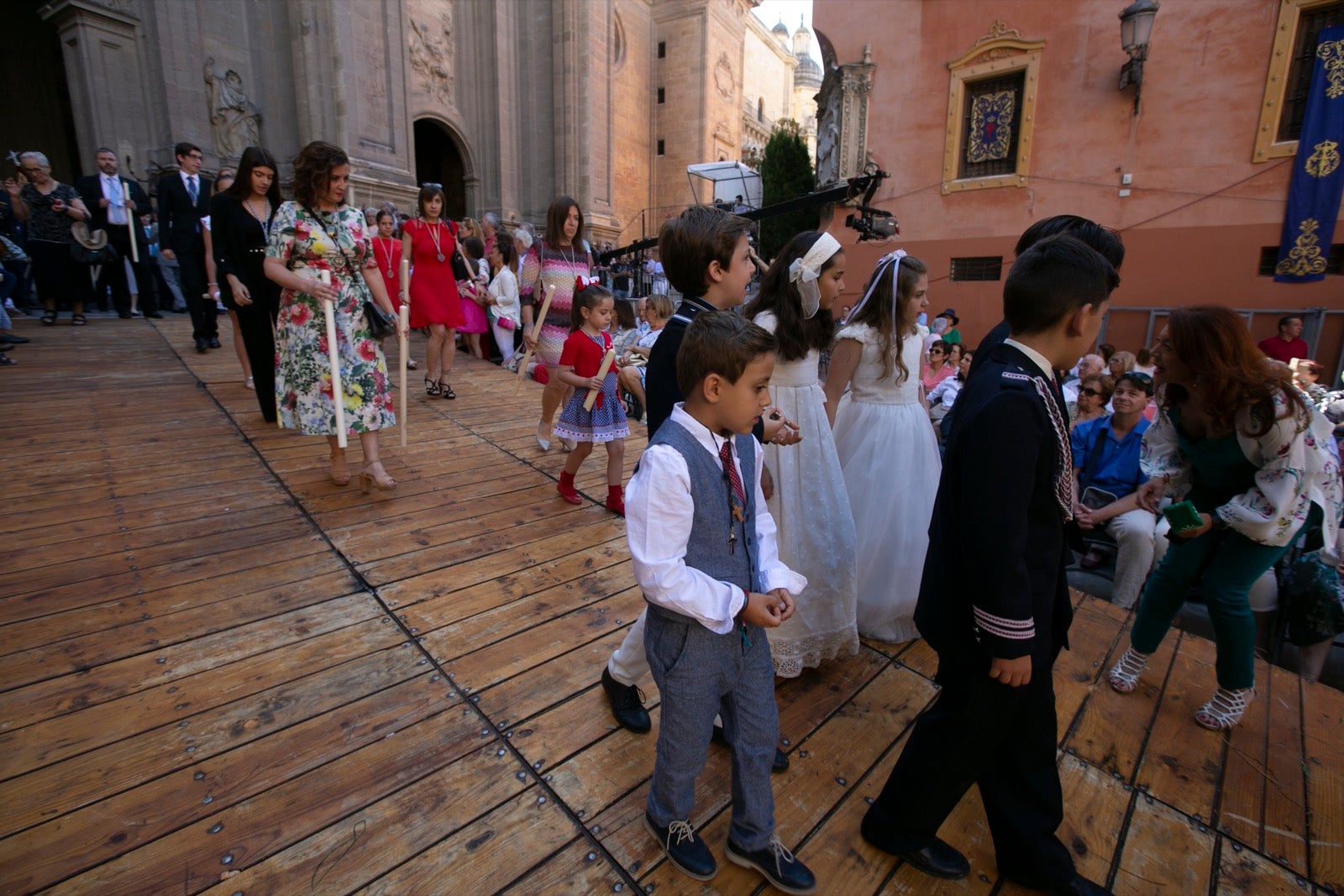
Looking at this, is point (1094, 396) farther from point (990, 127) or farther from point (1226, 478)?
point (990, 127)

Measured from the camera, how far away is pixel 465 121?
16844 millimetres

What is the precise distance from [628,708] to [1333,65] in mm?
13148

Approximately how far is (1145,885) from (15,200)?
425 inches

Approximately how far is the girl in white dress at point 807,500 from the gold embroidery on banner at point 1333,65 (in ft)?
38.1

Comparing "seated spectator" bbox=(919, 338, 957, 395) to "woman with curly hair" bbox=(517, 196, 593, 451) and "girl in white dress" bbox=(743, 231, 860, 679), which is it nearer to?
"woman with curly hair" bbox=(517, 196, 593, 451)

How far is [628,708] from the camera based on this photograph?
7.02 ft

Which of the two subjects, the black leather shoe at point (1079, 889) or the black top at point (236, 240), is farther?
the black top at point (236, 240)

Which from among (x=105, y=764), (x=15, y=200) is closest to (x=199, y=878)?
(x=105, y=764)

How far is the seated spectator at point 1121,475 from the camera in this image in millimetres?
3775

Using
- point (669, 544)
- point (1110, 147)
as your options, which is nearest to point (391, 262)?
point (669, 544)

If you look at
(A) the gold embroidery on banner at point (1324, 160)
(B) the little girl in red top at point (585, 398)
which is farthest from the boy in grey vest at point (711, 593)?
(A) the gold embroidery on banner at point (1324, 160)

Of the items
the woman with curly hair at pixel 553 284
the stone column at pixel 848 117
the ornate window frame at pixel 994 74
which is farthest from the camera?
the stone column at pixel 848 117

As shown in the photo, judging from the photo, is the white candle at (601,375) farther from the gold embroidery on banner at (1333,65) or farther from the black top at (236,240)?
the gold embroidery on banner at (1333,65)

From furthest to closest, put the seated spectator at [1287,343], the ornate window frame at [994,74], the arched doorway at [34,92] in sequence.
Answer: the arched doorway at [34,92] → the ornate window frame at [994,74] → the seated spectator at [1287,343]
